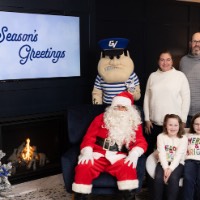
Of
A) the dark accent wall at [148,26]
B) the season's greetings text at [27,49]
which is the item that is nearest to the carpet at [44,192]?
the season's greetings text at [27,49]

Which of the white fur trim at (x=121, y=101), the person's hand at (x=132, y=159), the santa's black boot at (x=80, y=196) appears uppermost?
the white fur trim at (x=121, y=101)

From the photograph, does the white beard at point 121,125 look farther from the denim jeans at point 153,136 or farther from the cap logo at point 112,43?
the cap logo at point 112,43

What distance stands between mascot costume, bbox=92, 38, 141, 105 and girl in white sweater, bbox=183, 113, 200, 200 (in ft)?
2.58

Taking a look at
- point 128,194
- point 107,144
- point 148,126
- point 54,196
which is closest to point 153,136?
point 148,126

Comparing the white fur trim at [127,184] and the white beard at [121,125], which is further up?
the white beard at [121,125]

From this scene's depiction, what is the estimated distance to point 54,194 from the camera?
11.3 ft

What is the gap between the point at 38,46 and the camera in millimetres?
3715

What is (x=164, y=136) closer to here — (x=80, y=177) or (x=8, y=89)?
(x=80, y=177)

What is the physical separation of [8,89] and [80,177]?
1.28 m

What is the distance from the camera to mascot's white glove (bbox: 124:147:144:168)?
288 centimetres

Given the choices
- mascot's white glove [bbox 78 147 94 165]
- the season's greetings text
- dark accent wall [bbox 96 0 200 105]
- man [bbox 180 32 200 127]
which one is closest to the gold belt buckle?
mascot's white glove [bbox 78 147 94 165]

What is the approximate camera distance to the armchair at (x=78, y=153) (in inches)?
112

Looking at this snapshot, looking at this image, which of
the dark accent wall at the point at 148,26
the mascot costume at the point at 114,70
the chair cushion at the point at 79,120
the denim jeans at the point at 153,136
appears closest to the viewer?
the chair cushion at the point at 79,120

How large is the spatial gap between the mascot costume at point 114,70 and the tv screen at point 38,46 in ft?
1.57
